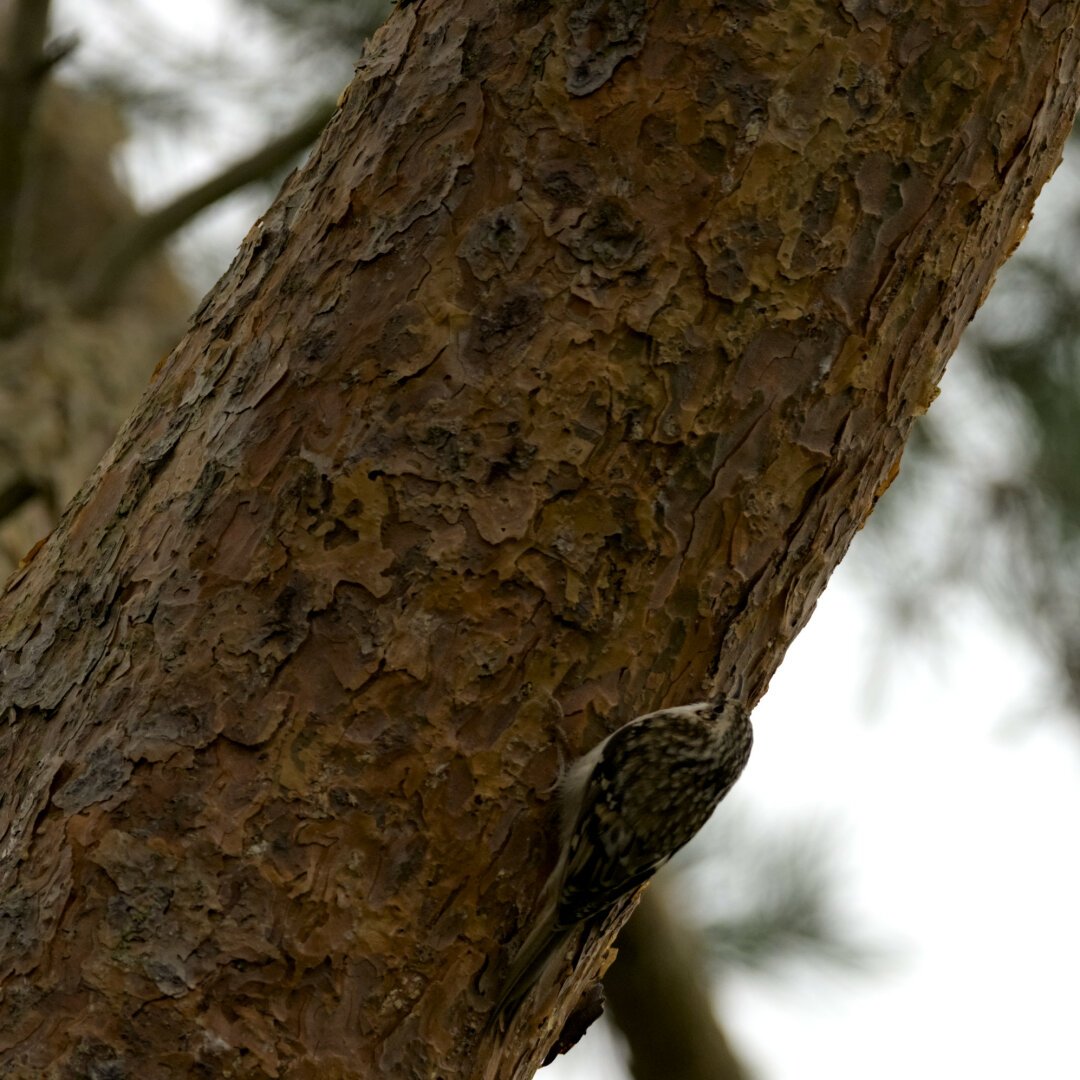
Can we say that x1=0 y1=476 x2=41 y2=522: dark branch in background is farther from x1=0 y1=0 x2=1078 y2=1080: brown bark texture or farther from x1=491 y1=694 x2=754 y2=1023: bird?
x1=491 y1=694 x2=754 y2=1023: bird

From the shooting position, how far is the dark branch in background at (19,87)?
348 centimetres

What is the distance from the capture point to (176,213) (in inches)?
167

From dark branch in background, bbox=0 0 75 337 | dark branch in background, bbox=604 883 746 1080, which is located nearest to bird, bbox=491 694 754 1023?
dark branch in background, bbox=604 883 746 1080

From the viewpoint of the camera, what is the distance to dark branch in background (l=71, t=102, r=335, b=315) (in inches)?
166

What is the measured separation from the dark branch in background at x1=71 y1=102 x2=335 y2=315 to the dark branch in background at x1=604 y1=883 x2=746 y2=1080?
8.09 ft

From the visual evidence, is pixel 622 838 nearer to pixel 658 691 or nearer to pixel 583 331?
pixel 658 691

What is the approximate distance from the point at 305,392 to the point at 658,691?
55 centimetres

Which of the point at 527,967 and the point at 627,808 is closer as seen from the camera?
the point at 527,967

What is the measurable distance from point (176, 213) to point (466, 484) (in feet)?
9.28

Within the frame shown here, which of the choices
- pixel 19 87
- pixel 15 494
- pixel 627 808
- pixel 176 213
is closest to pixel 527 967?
pixel 627 808

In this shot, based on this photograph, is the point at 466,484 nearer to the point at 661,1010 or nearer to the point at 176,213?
the point at 661,1010

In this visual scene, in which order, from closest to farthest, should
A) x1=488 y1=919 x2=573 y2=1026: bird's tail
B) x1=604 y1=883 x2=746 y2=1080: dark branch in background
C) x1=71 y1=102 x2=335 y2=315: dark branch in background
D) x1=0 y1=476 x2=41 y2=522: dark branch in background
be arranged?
x1=488 y1=919 x2=573 y2=1026: bird's tail < x1=604 y1=883 x2=746 y2=1080: dark branch in background < x1=0 y1=476 x2=41 y2=522: dark branch in background < x1=71 y1=102 x2=335 y2=315: dark branch in background

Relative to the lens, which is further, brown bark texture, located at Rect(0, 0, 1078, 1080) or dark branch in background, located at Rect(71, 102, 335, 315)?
dark branch in background, located at Rect(71, 102, 335, 315)

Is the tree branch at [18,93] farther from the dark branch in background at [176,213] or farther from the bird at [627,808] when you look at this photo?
the bird at [627,808]
